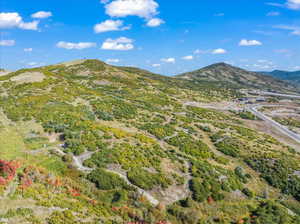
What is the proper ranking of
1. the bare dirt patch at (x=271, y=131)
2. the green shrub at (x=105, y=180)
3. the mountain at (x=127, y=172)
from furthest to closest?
1. the bare dirt patch at (x=271, y=131)
2. the green shrub at (x=105, y=180)
3. the mountain at (x=127, y=172)

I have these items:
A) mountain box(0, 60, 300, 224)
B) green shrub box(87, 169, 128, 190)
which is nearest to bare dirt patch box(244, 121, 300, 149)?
mountain box(0, 60, 300, 224)

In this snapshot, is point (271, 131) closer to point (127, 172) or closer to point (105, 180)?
point (127, 172)

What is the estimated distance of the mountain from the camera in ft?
55.3

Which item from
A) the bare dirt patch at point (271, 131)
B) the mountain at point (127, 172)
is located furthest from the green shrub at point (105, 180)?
the bare dirt patch at point (271, 131)

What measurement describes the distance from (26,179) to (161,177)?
45.6 ft

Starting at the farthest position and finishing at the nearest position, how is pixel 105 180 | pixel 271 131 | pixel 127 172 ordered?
A: pixel 271 131, pixel 127 172, pixel 105 180

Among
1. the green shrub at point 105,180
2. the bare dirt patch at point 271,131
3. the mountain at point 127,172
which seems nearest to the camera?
the mountain at point 127,172

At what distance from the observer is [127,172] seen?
78.2 ft

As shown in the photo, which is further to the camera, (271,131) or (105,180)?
(271,131)

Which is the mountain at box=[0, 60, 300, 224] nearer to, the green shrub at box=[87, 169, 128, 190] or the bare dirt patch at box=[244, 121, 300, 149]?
the green shrub at box=[87, 169, 128, 190]

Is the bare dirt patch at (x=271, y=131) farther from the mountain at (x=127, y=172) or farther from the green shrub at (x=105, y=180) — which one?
the green shrub at (x=105, y=180)

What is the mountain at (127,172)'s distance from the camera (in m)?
16.8

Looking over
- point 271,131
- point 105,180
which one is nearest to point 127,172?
point 105,180

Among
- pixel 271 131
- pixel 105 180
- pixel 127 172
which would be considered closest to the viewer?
pixel 105 180
